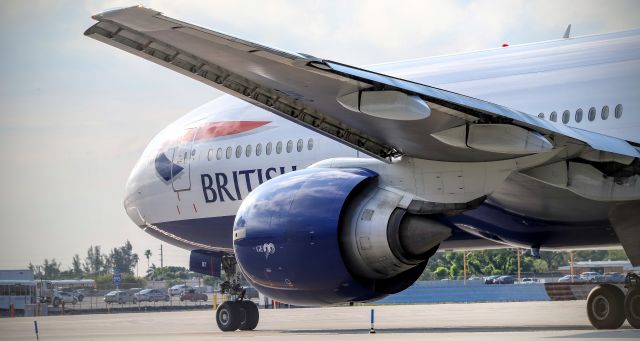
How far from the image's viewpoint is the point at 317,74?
10.9 m

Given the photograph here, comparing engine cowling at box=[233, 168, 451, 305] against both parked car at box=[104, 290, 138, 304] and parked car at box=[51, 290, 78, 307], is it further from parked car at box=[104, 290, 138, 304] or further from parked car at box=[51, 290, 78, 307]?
parked car at box=[104, 290, 138, 304]

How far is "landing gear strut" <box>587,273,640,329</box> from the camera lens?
48.8ft

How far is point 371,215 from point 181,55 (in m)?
3.09

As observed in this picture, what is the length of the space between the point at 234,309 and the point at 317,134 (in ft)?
12.4

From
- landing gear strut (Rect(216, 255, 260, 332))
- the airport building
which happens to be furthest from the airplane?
the airport building

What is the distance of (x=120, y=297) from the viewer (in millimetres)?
64250

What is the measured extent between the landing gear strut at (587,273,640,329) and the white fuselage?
8.05 ft

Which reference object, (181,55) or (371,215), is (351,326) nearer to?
(371,215)

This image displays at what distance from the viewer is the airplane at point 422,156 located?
35.9 ft

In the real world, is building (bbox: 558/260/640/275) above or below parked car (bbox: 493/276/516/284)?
above

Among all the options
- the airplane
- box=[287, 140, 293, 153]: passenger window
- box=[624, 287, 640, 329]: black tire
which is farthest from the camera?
box=[287, 140, 293, 153]: passenger window

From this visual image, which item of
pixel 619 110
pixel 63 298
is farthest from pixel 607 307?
pixel 63 298

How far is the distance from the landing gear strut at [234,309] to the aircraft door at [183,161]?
157 cm

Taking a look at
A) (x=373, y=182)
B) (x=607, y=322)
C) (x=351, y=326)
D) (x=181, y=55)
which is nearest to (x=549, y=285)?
(x=351, y=326)
